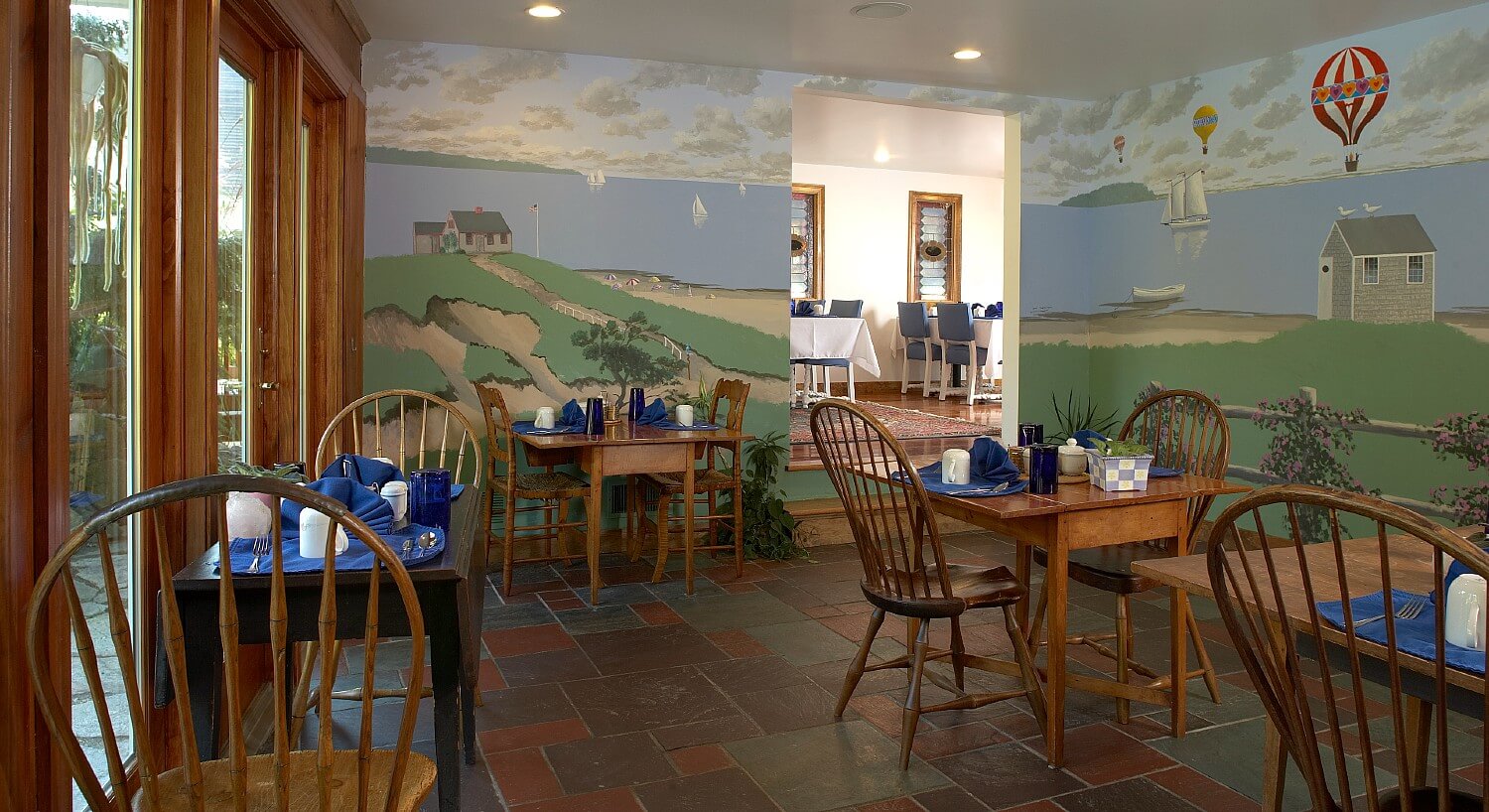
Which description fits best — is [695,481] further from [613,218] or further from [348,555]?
[348,555]

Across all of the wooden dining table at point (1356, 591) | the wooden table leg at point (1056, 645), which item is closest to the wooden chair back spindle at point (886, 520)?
the wooden table leg at point (1056, 645)

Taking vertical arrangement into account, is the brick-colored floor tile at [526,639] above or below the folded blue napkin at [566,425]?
below

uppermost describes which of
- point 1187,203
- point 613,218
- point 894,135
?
point 894,135

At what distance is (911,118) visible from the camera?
7711 millimetres

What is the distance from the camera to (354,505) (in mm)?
2205

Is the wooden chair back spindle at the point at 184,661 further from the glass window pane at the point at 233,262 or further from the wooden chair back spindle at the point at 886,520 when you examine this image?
the glass window pane at the point at 233,262

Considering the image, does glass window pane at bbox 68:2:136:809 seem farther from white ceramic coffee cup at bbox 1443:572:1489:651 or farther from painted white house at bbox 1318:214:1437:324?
painted white house at bbox 1318:214:1437:324

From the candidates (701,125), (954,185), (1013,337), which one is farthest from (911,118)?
(954,185)

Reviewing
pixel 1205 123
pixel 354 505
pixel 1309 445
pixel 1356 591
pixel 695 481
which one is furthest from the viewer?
pixel 1205 123

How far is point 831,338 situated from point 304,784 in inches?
312

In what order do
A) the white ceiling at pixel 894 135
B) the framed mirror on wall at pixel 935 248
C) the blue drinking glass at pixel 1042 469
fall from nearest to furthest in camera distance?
the blue drinking glass at pixel 1042 469 → the white ceiling at pixel 894 135 → the framed mirror on wall at pixel 935 248

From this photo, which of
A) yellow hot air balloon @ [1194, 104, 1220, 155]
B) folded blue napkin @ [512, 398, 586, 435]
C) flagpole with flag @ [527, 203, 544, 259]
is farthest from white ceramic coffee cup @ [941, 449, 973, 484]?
yellow hot air balloon @ [1194, 104, 1220, 155]

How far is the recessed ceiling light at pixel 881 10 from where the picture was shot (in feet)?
14.2

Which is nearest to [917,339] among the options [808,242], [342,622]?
[808,242]
